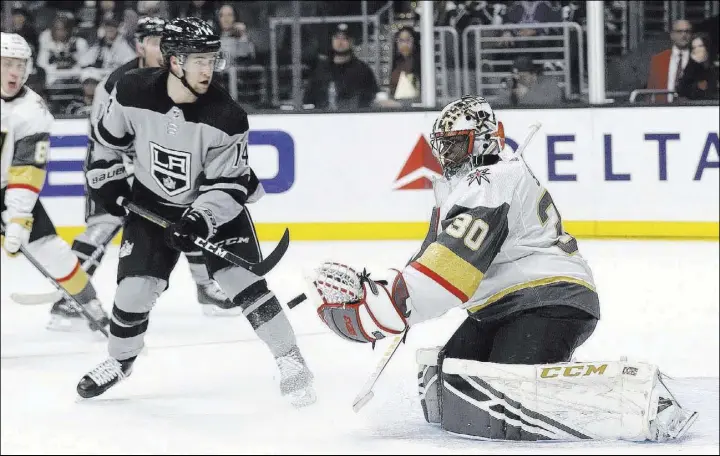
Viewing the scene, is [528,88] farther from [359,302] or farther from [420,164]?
[359,302]

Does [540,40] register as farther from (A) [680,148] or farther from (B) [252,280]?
(B) [252,280]

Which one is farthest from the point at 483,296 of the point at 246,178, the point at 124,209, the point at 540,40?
the point at 540,40

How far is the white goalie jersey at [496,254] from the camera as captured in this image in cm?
278

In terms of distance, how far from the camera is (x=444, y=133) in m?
2.84

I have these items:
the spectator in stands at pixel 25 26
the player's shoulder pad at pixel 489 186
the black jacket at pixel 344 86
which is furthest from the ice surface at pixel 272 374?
the spectator in stands at pixel 25 26

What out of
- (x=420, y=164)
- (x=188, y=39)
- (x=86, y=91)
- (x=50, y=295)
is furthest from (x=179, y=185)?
(x=86, y=91)

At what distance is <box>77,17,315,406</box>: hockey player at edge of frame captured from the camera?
339cm

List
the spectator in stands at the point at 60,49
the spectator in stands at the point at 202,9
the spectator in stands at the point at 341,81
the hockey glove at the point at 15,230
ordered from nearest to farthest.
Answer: the hockey glove at the point at 15,230, the spectator in stands at the point at 341,81, the spectator in stands at the point at 202,9, the spectator in stands at the point at 60,49

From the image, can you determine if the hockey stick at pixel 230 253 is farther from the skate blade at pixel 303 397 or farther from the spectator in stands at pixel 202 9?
the spectator in stands at pixel 202 9

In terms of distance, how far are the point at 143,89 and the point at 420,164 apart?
10.6 ft

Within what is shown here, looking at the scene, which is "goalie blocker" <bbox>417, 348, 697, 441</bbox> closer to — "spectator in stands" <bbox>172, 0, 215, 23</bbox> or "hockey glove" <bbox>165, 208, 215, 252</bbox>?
"hockey glove" <bbox>165, 208, 215, 252</bbox>

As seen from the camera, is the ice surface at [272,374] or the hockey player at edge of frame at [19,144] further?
the hockey player at edge of frame at [19,144]

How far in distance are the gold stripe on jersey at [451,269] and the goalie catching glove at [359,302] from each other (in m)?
0.07

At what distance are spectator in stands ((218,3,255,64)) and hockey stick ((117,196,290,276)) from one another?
10.8 ft
